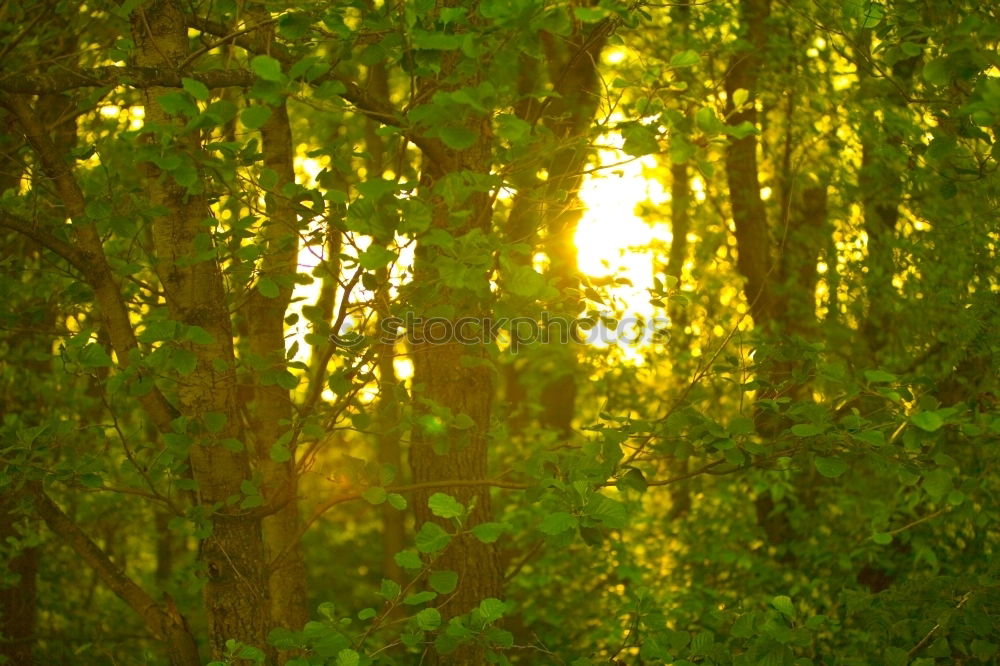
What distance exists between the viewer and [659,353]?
1048cm

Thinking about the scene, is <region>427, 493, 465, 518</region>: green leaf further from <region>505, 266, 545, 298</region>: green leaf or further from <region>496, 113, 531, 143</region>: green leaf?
<region>496, 113, 531, 143</region>: green leaf

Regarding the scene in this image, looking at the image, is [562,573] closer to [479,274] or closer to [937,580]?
[937,580]

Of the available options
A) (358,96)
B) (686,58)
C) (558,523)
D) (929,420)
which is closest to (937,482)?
(929,420)

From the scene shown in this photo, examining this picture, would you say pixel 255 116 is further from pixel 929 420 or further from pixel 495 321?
pixel 929 420

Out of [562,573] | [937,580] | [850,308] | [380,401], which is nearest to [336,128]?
[562,573]

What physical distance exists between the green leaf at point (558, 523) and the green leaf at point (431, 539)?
0.40 metres

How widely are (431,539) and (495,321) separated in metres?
1.27

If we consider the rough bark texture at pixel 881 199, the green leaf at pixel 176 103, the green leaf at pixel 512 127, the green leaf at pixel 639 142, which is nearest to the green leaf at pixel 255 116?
the green leaf at pixel 176 103

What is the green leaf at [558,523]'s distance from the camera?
9.80 feet

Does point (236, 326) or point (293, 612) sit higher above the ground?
point (236, 326)

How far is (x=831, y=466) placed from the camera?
3.56 meters

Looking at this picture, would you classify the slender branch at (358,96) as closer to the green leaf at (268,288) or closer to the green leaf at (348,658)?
the green leaf at (268,288)

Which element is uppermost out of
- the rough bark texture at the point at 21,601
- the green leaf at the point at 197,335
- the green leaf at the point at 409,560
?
the green leaf at the point at 197,335

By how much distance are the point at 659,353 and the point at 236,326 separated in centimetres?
524
